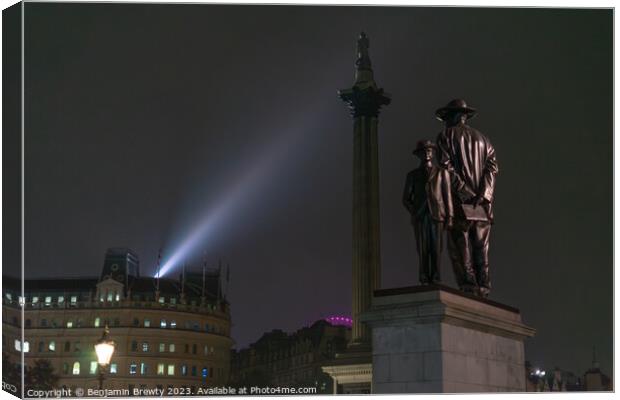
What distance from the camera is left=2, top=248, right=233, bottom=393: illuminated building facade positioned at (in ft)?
320

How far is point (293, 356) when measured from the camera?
8781cm

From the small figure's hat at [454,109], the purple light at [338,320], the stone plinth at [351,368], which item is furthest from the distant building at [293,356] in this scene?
the small figure's hat at [454,109]

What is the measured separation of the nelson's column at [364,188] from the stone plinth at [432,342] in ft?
90.2

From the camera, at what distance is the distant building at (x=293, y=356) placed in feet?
259

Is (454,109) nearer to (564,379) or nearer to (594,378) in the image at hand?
(594,378)

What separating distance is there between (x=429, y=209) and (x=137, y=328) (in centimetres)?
8950

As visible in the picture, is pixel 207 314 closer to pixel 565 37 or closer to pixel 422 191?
pixel 565 37

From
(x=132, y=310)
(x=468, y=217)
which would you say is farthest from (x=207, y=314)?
(x=468, y=217)

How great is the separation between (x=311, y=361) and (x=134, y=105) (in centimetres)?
3606

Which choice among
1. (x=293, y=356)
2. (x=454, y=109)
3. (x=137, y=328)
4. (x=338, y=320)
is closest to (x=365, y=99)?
(x=454, y=109)

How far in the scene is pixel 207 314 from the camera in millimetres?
102812

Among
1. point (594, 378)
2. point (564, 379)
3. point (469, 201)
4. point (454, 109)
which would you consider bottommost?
point (594, 378)

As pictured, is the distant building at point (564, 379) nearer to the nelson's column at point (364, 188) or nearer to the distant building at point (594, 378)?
the distant building at point (594, 378)

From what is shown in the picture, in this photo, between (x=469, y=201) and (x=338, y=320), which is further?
(x=338, y=320)
